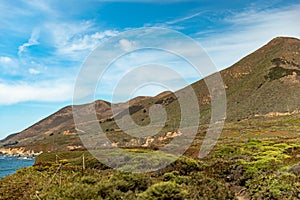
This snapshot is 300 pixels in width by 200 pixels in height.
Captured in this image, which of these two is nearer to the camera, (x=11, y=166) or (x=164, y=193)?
(x=164, y=193)

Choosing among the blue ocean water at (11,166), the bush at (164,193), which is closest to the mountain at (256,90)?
the blue ocean water at (11,166)

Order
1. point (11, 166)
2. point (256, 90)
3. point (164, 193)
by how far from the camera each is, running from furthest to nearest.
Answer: point (256, 90), point (11, 166), point (164, 193)

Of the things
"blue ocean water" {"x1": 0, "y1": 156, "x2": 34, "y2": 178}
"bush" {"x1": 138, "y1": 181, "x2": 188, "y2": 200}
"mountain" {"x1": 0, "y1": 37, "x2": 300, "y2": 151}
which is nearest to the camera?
"bush" {"x1": 138, "y1": 181, "x2": 188, "y2": 200}

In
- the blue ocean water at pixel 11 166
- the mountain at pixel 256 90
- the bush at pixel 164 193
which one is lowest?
the blue ocean water at pixel 11 166

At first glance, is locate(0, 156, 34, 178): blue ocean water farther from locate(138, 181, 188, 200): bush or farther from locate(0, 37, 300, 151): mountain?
locate(138, 181, 188, 200): bush

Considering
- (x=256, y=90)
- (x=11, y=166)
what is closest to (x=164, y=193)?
(x=11, y=166)

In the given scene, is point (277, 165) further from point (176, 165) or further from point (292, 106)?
point (292, 106)

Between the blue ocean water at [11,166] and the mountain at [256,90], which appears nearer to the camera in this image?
the blue ocean water at [11,166]

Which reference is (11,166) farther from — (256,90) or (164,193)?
(256,90)

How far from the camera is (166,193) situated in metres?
10.5

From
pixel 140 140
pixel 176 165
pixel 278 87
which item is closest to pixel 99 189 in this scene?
pixel 176 165

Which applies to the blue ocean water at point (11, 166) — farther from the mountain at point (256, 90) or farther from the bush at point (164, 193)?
the bush at point (164, 193)

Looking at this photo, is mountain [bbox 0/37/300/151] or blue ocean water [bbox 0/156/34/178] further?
mountain [bbox 0/37/300/151]

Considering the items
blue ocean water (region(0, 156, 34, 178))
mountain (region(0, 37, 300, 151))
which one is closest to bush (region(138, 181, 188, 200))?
blue ocean water (region(0, 156, 34, 178))
